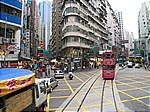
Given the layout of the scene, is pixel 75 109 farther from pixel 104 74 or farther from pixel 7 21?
pixel 7 21

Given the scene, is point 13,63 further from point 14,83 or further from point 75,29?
point 75,29

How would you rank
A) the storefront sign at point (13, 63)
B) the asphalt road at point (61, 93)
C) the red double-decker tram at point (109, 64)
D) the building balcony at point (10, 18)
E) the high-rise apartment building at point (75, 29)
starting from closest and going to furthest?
the asphalt road at point (61, 93) → the building balcony at point (10, 18) → the red double-decker tram at point (109, 64) → the storefront sign at point (13, 63) → the high-rise apartment building at point (75, 29)

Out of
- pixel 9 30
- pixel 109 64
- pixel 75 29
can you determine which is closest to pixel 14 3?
pixel 9 30

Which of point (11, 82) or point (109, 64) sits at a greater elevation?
point (109, 64)

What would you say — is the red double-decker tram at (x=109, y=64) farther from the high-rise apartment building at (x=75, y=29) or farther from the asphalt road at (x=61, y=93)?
the high-rise apartment building at (x=75, y=29)

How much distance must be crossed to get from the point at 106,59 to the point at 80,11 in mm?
24645

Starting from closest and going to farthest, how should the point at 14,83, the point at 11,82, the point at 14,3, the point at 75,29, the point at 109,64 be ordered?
1. the point at 11,82
2. the point at 14,83
3. the point at 109,64
4. the point at 14,3
5. the point at 75,29

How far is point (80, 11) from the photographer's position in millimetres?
43531

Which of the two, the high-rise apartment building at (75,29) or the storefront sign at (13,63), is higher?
the high-rise apartment building at (75,29)

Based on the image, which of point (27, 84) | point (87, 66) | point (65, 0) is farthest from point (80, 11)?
point (27, 84)

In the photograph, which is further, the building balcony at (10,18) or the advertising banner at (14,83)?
the building balcony at (10,18)

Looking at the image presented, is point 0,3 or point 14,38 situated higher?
point 0,3

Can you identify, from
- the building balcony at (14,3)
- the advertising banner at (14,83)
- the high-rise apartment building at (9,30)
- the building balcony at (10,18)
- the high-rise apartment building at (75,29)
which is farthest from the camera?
the high-rise apartment building at (75,29)

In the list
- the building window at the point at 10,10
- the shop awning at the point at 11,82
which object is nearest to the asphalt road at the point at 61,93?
the shop awning at the point at 11,82
